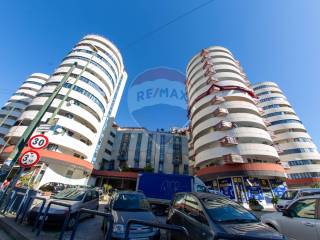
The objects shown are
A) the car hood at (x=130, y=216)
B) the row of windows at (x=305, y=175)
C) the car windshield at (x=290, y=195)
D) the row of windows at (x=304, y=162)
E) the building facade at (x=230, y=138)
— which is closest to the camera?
the car hood at (x=130, y=216)

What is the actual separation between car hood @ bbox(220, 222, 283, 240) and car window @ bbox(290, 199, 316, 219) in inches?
62.3

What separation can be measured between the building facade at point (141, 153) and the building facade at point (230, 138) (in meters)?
8.39

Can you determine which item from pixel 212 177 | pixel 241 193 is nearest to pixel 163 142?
pixel 212 177

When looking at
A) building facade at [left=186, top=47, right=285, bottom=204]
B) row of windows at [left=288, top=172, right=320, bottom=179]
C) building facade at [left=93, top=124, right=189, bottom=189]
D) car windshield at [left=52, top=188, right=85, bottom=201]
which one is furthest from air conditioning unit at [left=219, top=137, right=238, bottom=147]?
car windshield at [left=52, top=188, right=85, bottom=201]

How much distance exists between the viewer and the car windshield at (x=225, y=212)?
3.55 m

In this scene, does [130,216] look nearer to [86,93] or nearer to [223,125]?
[223,125]

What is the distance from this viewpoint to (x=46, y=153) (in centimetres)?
2175

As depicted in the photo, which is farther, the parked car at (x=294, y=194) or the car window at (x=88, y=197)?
the parked car at (x=294, y=194)

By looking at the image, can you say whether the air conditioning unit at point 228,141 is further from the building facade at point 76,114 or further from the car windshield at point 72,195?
the building facade at point 76,114

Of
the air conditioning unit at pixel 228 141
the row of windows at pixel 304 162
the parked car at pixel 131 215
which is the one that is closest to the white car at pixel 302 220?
the parked car at pixel 131 215

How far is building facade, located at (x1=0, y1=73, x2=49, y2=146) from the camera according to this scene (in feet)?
134

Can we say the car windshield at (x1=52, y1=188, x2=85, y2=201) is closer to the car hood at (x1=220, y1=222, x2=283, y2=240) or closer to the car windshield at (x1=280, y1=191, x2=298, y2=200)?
the car hood at (x1=220, y1=222, x2=283, y2=240)

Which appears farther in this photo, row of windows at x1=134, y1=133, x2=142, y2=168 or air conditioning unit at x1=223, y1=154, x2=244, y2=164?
row of windows at x1=134, y1=133, x2=142, y2=168

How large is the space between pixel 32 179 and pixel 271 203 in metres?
31.4
